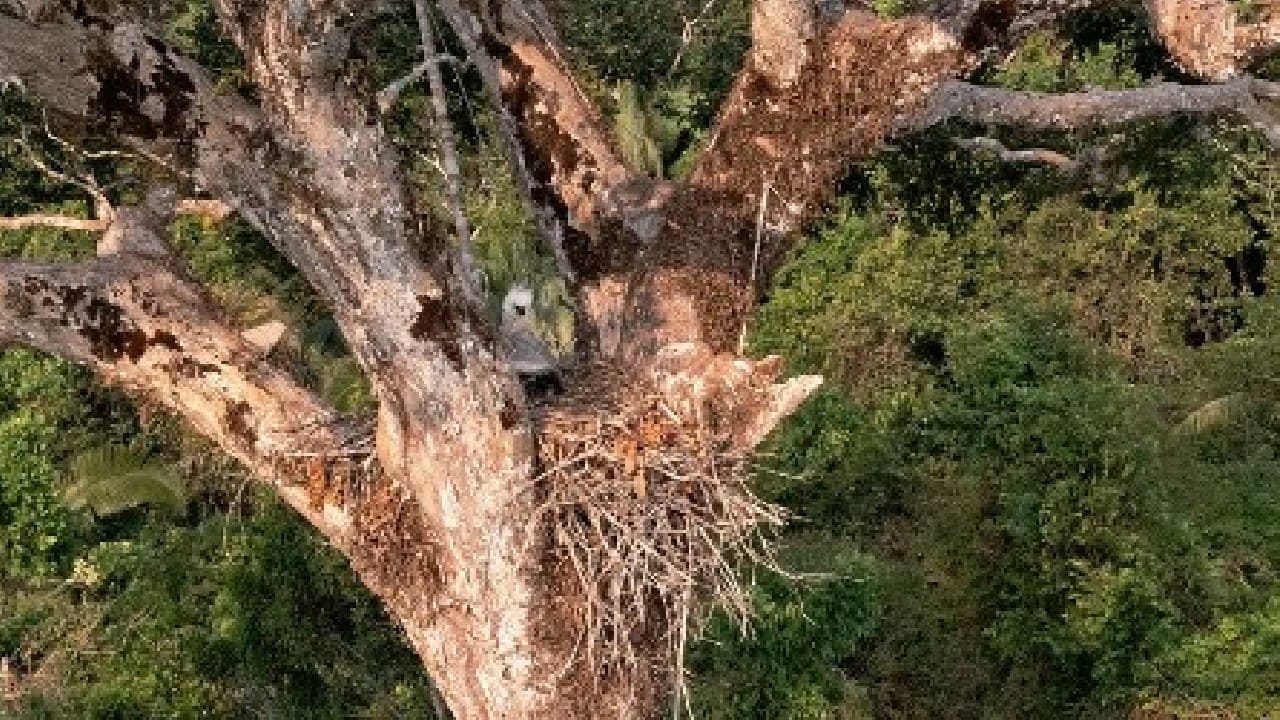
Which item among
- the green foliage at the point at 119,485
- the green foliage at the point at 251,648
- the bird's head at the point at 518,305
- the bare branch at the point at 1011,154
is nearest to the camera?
the bare branch at the point at 1011,154

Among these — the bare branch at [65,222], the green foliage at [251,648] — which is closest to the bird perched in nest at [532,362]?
→ the bare branch at [65,222]

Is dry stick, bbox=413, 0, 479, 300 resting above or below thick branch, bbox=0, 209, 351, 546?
above

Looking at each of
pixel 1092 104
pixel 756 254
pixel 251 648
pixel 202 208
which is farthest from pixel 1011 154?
pixel 251 648

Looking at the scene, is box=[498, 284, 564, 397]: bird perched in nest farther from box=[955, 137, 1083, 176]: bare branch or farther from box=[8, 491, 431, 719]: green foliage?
box=[8, 491, 431, 719]: green foliage

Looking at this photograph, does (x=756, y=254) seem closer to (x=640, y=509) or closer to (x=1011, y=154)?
(x=640, y=509)

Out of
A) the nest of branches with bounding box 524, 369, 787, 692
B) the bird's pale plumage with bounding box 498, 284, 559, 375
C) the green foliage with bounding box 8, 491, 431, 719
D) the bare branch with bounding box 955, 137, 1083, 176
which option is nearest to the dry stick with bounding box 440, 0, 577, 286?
the bird's pale plumage with bounding box 498, 284, 559, 375

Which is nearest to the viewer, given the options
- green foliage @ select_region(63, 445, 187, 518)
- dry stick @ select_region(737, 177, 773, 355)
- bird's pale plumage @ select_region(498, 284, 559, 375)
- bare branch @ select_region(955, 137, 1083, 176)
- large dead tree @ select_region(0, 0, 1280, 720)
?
large dead tree @ select_region(0, 0, 1280, 720)

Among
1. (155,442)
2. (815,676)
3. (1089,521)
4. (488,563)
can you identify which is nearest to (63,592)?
(155,442)

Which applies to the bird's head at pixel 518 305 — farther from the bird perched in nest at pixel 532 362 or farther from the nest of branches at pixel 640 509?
the nest of branches at pixel 640 509
